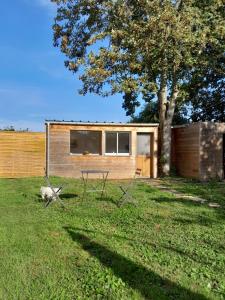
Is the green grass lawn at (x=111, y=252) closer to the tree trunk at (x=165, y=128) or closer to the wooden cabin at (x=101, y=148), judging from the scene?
the wooden cabin at (x=101, y=148)

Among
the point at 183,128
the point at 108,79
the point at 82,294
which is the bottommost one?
the point at 82,294

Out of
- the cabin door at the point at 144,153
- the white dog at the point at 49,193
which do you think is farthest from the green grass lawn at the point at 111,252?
the cabin door at the point at 144,153

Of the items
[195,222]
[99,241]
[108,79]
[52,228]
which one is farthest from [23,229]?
[108,79]

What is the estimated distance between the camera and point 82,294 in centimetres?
515

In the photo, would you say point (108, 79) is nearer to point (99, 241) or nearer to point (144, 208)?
point (144, 208)

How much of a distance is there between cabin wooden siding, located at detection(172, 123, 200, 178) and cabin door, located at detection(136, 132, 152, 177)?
1468 millimetres

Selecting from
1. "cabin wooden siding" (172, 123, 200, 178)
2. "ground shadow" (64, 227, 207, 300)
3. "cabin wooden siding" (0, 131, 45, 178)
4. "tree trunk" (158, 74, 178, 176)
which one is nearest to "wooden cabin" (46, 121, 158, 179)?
"tree trunk" (158, 74, 178, 176)

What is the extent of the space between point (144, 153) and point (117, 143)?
1.59 m

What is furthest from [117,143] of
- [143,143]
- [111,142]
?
[143,143]

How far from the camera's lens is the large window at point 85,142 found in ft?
72.5

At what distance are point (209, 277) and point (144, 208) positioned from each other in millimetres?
5431

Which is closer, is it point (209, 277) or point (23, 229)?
point (209, 277)

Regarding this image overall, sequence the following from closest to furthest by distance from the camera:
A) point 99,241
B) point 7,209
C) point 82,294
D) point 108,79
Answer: point 82,294, point 99,241, point 7,209, point 108,79

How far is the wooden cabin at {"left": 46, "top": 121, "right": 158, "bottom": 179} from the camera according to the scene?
21.7m
